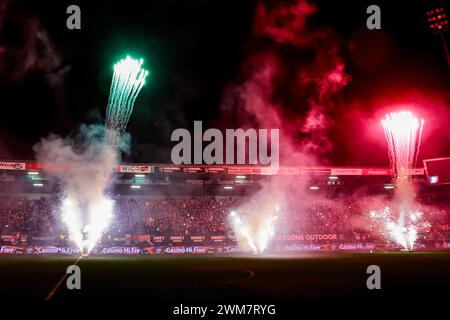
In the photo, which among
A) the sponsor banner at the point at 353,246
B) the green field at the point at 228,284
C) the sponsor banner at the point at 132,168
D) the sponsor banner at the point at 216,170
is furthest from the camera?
the sponsor banner at the point at 216,170

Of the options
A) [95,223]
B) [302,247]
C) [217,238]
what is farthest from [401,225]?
[95,223]

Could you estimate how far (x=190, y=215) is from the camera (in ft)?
148

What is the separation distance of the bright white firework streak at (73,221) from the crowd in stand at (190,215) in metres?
0.67

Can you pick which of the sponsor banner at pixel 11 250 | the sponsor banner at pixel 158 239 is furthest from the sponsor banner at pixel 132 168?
the sponsor banner at pixel 11 250

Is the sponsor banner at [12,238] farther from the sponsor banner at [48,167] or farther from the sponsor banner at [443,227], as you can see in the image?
the sponsor banner at [443,227]

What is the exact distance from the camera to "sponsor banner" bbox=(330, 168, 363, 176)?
4384cm

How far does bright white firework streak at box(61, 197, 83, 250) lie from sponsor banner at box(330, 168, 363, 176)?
24.3 m

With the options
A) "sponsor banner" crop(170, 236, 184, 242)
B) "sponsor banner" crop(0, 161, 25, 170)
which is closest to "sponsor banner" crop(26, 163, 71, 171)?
"sponsor banner" crop(0, 161, 25, 170)

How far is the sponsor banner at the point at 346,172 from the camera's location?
43844mm

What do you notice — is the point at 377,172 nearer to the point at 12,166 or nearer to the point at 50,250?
the point at 50,250

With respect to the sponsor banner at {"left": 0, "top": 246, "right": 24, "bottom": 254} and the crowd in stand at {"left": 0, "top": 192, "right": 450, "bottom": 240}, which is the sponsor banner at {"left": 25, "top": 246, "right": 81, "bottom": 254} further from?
the crowd in stand at {"left": 0, "top": 192, "right": 450, "bottom": 240}

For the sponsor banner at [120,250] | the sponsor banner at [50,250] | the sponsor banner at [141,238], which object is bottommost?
the sponsor banner at [120,250]
